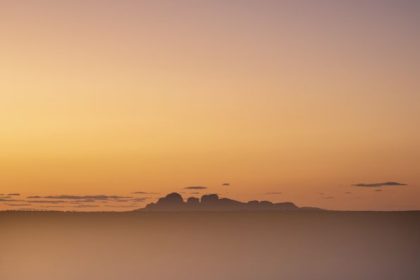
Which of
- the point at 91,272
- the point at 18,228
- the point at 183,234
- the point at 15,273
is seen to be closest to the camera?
the point at 15,273

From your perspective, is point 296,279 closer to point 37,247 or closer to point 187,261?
A: point 187,261

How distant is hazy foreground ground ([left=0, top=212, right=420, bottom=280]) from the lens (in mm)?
73125

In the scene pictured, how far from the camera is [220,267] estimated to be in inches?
2876

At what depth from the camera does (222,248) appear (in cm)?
7944

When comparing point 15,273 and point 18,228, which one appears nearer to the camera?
point 15,273

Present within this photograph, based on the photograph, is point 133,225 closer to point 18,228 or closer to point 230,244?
point 230,244

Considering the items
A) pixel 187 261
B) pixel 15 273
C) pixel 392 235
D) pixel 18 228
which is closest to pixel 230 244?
pixel 187 261

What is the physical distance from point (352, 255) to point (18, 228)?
39.6 meters

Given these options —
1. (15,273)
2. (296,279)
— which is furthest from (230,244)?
(15,273)

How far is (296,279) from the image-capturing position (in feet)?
242

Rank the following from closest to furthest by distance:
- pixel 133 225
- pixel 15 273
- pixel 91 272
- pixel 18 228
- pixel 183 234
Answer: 1. pixel 15 273
2. pixel 91 272
3. pixel 183 234
4. pixel 133 225
5. pixel 18 228

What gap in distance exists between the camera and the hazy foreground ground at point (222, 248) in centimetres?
7312

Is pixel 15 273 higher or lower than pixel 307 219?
lower

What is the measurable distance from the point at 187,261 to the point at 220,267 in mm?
8426
